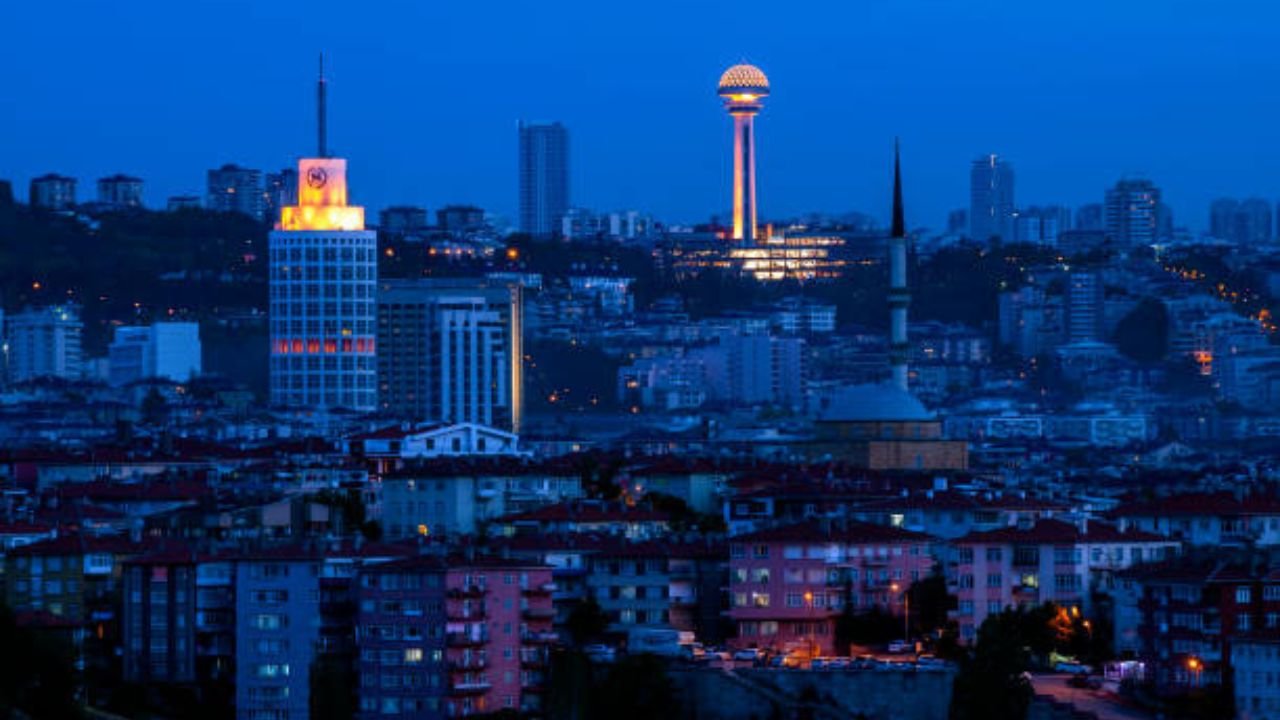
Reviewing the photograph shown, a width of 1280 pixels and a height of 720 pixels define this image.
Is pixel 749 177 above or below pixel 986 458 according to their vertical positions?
above

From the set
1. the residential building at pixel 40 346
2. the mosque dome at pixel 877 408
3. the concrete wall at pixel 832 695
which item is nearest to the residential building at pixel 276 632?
the concrete wall at pixel 832 695

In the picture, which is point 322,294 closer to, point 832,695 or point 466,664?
point 466,664

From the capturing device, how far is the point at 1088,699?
37.4m

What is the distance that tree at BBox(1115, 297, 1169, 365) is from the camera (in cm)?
13788

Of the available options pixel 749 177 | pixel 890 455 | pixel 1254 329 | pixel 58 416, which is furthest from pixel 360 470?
pixel 749 177

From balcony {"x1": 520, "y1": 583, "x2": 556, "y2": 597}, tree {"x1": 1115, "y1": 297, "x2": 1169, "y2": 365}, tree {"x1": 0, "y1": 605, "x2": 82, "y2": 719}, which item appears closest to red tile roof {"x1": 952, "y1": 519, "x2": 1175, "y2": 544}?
balcony {"x1": 520, "y1": 583, "x2": 556, "y2": 597}

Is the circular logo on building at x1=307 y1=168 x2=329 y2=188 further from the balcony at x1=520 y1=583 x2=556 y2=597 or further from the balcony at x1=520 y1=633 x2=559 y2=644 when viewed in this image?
the balcony at x1=520 y1=633 x2=559 y2=644

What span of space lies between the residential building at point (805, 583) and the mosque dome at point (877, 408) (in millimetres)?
29483

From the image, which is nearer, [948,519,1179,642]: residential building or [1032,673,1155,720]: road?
[1032,673,1155,720]: road

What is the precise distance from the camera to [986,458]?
8381 cm

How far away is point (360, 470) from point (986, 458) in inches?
1019

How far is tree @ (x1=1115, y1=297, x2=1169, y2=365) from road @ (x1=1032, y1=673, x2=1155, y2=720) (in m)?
99.1

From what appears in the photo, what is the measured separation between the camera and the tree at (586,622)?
41.0 meters

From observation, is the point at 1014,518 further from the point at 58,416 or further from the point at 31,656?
the point at 58,416
